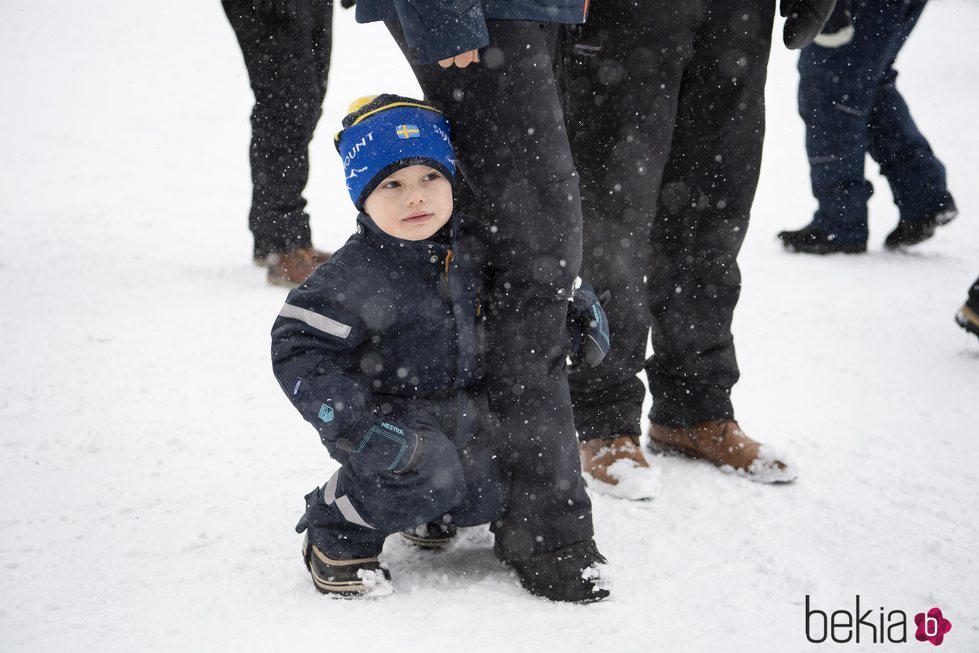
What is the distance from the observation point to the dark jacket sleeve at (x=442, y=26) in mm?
1369

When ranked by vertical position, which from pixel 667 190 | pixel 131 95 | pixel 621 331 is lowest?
pixel 621 331

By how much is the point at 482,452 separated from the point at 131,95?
6.79m

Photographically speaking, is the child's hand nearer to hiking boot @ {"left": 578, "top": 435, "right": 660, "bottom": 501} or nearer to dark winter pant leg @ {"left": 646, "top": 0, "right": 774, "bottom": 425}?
dark winter pant leg @ {"left": 646, "top": 0, "right": 774, "bottom": 425}

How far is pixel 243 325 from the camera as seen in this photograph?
3227 mm

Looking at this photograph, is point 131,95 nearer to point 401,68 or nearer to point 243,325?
point 401,68

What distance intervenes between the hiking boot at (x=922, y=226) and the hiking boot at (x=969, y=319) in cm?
140

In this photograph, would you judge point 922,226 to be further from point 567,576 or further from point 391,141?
point 391,141

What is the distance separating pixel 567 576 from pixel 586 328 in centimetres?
52

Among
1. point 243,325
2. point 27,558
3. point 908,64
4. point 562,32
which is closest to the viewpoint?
point 27,558

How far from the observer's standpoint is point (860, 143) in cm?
414

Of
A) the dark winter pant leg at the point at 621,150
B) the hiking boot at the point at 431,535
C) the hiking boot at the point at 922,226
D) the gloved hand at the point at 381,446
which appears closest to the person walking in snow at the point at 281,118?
the dark winter pant leg at the point at 621,150

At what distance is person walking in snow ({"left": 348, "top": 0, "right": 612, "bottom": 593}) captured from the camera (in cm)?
151

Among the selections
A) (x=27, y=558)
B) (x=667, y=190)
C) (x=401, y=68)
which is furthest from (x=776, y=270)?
(x=401, y=68)

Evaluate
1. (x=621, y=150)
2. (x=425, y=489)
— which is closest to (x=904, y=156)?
(x=621, y=150)
